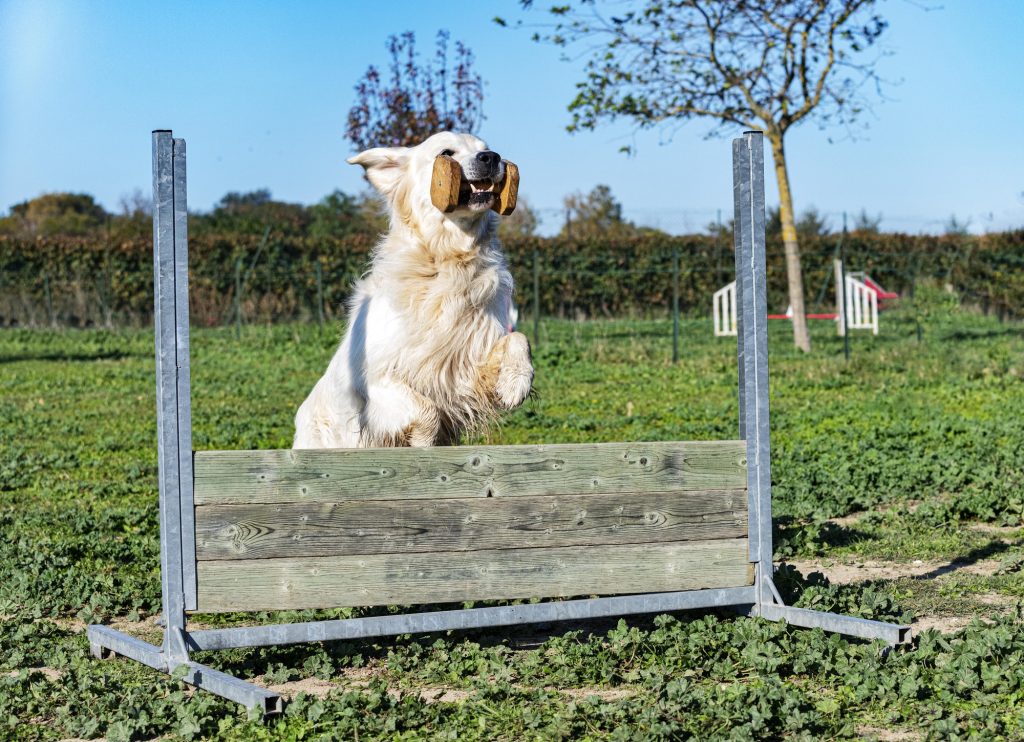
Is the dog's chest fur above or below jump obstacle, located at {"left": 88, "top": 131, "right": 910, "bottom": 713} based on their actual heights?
above

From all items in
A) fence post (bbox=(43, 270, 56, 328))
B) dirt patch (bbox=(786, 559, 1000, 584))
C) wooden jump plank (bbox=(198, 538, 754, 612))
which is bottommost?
dirt patch (bbox=(786, 559, 1000, 584))

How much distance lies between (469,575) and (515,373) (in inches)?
36.0

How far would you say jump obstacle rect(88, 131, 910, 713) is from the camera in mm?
3955

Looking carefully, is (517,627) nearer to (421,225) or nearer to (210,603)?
(210,603)

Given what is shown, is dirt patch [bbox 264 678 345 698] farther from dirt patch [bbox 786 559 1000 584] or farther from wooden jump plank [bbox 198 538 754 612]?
dirt patch [bbox 786 559 1000 584]

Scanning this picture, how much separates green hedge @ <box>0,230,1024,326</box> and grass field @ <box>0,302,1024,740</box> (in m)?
11.8

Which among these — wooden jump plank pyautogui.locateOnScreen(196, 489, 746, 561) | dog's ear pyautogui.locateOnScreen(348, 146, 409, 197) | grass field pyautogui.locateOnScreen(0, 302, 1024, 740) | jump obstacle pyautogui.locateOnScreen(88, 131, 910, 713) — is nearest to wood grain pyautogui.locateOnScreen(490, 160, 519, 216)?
dog's ear pyautogui.locateOnScreen(348, 146, 409, 197)

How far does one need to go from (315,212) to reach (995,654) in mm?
40013

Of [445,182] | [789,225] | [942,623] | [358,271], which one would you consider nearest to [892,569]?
[942,623]

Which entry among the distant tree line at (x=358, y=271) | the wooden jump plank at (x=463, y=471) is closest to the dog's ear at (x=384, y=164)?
the wooden jump plank at (x=463, y=471)

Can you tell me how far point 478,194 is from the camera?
461 cm

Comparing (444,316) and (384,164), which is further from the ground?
(384,164)

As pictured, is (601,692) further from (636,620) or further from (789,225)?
(789,225)

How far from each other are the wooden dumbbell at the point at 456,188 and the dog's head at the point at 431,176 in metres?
0.01
